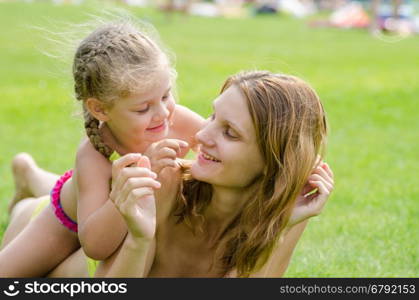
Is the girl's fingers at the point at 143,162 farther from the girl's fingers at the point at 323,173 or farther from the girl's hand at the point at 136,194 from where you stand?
the girl's fingers at the point at 323,173

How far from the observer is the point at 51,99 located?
12.2 meters

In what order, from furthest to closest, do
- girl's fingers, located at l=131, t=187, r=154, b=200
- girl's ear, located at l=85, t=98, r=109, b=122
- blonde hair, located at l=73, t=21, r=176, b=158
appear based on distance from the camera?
girl's ear, located at l=85, t=98, r=109, b=122
blonde hair, located at l=73, t=21, r=176, b=158
girl's fingers, located at l=131, t=187, r=154, b=200

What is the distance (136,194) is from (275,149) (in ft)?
2.08

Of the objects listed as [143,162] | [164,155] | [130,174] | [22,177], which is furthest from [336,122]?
[130,174]

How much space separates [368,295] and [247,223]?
0.66 metres

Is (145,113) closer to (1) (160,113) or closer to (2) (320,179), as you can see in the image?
(1) (160,113)

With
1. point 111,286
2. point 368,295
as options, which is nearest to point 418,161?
point 368,295

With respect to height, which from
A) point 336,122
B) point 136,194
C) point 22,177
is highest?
point 136,194

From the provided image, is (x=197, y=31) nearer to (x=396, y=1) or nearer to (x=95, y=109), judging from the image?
(x=396, y=1)

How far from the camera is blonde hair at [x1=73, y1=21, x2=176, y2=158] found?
3.77 m

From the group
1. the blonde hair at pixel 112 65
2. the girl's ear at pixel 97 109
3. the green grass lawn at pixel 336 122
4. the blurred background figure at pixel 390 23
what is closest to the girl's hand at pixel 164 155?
the blonde hair at pixel 112 65

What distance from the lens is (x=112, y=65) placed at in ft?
12.4

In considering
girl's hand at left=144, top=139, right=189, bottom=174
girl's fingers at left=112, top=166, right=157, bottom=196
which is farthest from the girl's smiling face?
girl's fingers at left=112, top=166, right=157, bottom=196

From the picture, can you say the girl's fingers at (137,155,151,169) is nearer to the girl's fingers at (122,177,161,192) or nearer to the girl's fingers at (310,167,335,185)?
the girl's fingers at (122,177,161,192)
